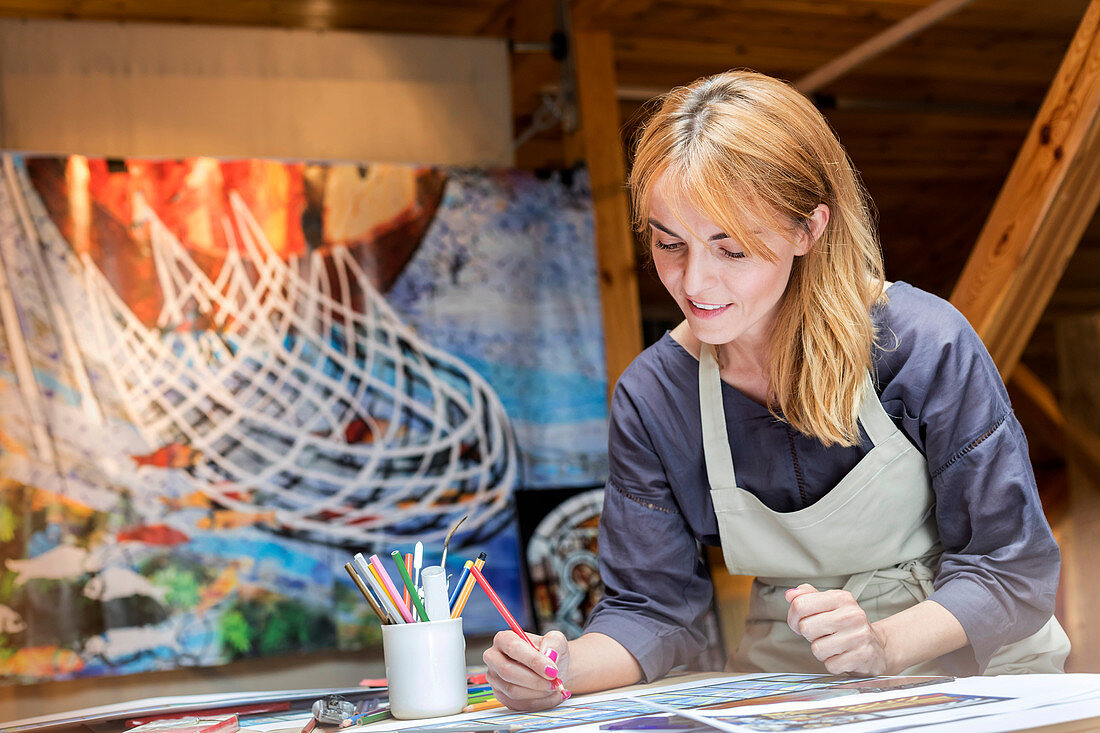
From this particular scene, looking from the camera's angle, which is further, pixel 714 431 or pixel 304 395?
pixel 304 395

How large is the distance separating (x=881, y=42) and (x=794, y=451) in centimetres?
265

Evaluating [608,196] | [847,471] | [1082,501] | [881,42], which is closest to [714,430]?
[847,471]

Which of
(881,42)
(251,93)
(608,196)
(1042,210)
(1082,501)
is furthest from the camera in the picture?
(1082,501)

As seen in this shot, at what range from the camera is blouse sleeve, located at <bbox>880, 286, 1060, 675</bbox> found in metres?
1.14

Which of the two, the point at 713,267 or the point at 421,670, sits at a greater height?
the point at 713,267

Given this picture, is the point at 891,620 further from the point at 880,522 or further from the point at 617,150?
the point at 617,150

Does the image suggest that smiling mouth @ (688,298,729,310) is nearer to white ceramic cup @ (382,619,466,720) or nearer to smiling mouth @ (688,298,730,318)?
smiling mouth @ (688,298,730,318)

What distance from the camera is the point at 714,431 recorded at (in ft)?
4.29

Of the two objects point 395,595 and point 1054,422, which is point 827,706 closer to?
point 395,595

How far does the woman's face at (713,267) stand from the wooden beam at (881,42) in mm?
2409

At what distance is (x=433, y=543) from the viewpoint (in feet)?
9.71

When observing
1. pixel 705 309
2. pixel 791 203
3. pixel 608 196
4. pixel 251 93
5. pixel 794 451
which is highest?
pixel 251 93

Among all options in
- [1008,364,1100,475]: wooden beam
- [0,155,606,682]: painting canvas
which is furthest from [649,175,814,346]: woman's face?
[1008,364,1100,475]: wooden beam

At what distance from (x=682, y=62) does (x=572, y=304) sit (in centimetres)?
133
